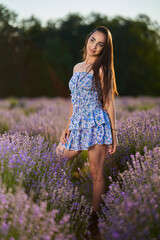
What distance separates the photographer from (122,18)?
24.9 m

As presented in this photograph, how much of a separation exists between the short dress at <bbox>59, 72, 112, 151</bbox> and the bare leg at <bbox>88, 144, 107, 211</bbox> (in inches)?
2.4

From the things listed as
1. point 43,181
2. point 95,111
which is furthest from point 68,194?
point 95,111

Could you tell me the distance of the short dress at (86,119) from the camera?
2.31 m

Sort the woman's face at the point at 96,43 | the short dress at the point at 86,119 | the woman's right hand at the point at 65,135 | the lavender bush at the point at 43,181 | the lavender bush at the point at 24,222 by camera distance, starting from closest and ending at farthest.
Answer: the lavender bush at the point at 24,222
the lavender bush at the point at 43,181
the short dress at the point at 86,119
the woman's face at the point at 96,43
the woman's right hand at the point at 65,135

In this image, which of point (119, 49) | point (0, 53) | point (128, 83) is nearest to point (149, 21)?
point (119, 49)

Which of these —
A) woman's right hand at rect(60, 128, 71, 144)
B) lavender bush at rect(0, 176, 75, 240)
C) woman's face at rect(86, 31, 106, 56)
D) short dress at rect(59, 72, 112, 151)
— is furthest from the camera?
woman's right hand at rect(60, 128, 71, 144)

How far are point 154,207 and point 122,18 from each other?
25.6m

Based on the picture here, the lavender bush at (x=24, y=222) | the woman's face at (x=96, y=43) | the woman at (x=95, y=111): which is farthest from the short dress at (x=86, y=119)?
the lavender bush at (x=24, y=222)

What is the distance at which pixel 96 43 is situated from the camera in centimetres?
244

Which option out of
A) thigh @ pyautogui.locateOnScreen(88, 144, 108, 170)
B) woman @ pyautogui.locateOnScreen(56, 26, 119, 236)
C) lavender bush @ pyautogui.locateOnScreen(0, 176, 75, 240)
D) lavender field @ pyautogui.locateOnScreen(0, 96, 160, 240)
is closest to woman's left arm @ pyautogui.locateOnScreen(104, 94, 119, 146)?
woman @ pyautogui.locateOnScreen(56, 26, 119, 236)

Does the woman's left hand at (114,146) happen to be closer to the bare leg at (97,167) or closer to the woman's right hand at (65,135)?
the bare leg at (97,167)

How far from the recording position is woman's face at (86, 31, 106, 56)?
7.98 ft

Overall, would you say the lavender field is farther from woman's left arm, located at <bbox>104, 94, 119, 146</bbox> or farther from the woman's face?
the woman's face

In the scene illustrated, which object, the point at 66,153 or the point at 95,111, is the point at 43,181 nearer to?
the point at 66,153
